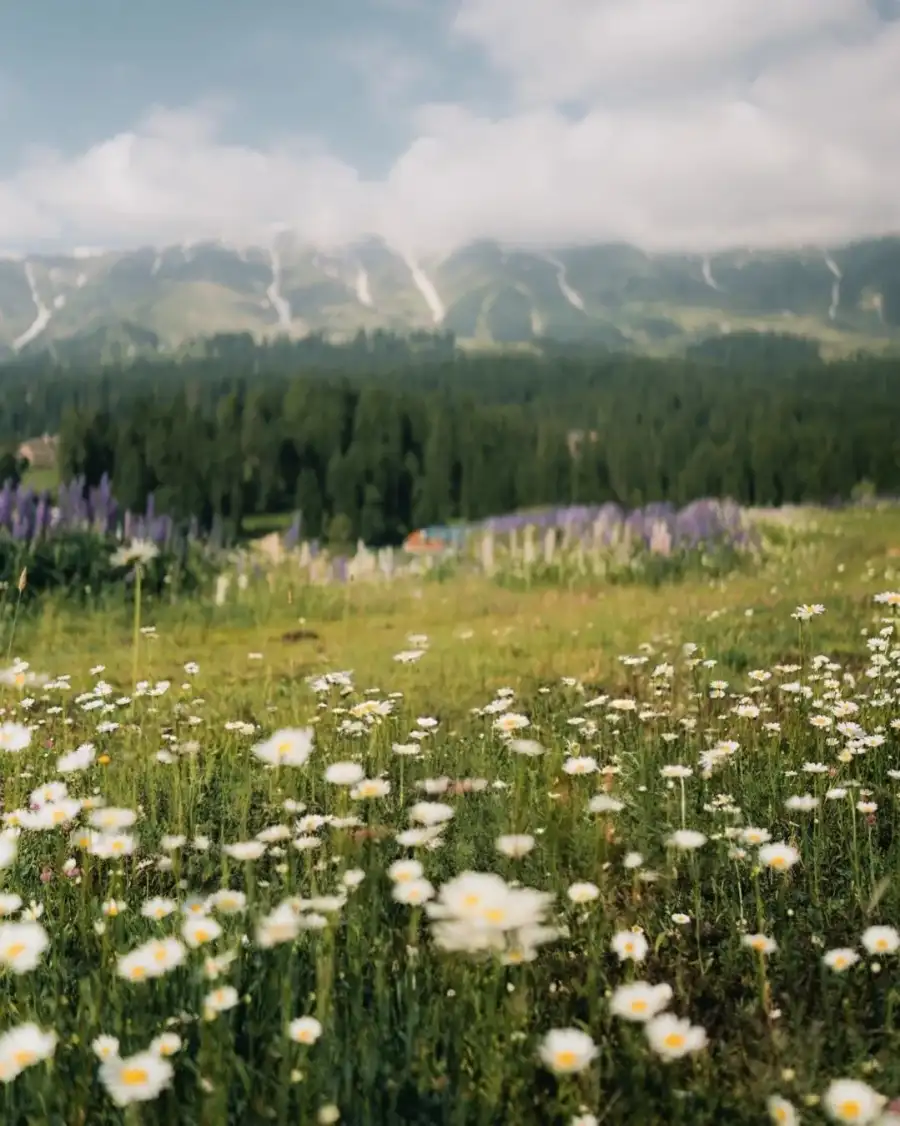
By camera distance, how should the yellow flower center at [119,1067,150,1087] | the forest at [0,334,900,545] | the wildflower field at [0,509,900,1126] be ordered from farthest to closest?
the forest at [0,334,900,545], the wildflower field at [0,509,900,1126], the yellow flower center at [119,1067,150,1087]

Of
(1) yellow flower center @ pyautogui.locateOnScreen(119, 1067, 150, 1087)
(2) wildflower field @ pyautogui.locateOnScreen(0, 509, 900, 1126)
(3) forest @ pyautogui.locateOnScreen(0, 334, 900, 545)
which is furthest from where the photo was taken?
(3) forest @ pyautogui.locateOnScreen(0, 334, 900, 545)

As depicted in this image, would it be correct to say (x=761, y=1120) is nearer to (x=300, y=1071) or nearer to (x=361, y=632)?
(x=300, y=1071)

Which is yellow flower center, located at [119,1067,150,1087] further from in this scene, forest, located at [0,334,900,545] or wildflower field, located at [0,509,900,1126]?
forest, located at [0,334,900,545]

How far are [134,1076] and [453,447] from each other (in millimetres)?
38581

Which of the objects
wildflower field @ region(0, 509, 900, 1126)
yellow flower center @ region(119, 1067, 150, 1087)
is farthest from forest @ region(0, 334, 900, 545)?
yellow flower center @ region(119, 1067, 150, 1087)

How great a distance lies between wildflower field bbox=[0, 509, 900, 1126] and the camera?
6.03 feet

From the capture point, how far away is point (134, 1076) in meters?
1.71

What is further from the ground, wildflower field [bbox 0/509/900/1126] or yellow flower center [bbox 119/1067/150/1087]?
yellow flower center [bbox 119/1067/150/1087]

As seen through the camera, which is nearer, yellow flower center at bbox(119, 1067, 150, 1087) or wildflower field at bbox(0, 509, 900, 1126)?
yellow flower center at bbox(119, 1067, 150, 1087)

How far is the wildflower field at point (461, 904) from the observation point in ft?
6.03

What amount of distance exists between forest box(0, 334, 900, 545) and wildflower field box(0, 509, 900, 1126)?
14.6 m

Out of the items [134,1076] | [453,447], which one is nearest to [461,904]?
[134,1076]

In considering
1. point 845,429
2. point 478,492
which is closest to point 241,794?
point 845,429

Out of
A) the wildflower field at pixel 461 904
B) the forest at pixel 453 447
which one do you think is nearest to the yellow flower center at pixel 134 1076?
the wildflower field at pixel 461 904
